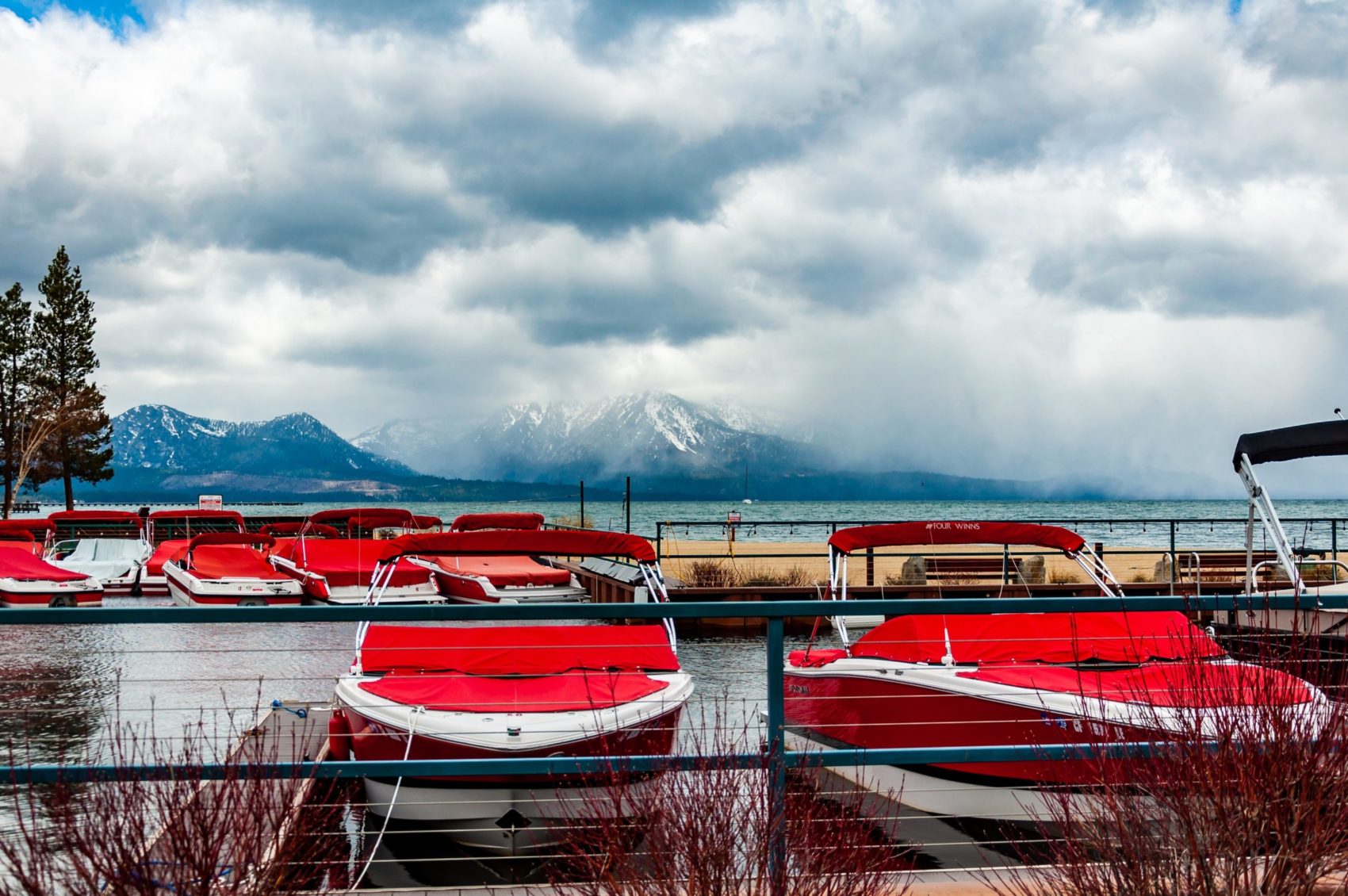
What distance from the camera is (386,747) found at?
8336 millimetres

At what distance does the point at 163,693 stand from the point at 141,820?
14.0 meters

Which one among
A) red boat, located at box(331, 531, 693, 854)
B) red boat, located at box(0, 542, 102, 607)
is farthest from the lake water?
red boat, located at box(0, 542, 102, 607)

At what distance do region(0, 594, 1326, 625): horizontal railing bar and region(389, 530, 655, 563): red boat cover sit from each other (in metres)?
8.15

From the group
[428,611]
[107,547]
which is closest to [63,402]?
[107,547]

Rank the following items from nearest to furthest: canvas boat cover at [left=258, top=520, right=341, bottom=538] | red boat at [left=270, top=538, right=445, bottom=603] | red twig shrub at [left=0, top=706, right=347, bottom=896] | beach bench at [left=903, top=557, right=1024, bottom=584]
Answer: red twig shrub at [left=0, top=706, right=347, bottom=896] < red boat at [left=270, top=538, right=445, bottom=603] < beach bench at [left=903, top=557, right=1024, bottom=584] < canvas boat cover at [left=258, top=520, right=341, bottom=538]

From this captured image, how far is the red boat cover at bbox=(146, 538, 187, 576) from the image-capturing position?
95.0 feet

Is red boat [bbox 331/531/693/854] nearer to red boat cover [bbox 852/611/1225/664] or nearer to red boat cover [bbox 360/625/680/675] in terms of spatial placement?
red boat cover [bbox 360/625/680/675]

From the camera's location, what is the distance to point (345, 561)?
2650cm

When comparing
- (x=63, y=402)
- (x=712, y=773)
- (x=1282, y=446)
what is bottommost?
(x=712, y=773)

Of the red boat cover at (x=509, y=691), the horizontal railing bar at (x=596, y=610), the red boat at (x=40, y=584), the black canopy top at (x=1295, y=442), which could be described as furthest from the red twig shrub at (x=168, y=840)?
the red boat at (x=40, y=584)

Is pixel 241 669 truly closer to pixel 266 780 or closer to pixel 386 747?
pixel 386 747

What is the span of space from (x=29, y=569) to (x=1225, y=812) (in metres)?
24.5

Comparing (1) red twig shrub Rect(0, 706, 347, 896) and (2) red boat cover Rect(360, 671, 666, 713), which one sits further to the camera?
(2) red boat cover Rect(360, 671, 666, 713)

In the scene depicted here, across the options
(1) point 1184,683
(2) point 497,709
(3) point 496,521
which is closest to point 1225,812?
(1) point 1184,683
